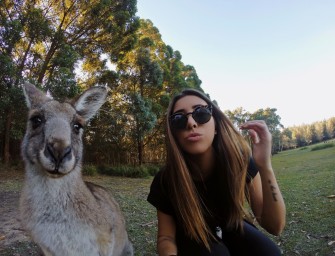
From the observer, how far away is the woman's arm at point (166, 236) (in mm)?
2564

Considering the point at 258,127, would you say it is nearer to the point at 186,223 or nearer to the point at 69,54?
the point at 186,223

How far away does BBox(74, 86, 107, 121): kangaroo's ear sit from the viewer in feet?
10.0

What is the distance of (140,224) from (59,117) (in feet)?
11.3

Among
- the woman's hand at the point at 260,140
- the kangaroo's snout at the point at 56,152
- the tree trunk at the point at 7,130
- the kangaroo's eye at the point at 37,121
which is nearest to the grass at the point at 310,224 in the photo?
the woman's hand at the point at 260,140

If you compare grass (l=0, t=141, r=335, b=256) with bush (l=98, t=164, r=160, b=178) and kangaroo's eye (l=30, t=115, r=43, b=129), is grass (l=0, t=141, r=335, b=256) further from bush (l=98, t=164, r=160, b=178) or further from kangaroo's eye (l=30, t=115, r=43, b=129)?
bush (l=98, t=164, r=160, b=178)

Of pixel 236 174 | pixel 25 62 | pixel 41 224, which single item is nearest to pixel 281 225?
pixel 236 174

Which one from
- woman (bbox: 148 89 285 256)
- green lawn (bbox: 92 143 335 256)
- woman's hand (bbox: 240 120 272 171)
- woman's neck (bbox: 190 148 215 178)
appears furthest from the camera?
green lawn (bbox: 92 143 335 256)

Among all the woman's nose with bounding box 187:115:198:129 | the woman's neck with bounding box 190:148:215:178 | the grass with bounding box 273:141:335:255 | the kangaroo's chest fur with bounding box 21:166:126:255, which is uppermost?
the woman's nose with bounding box 187:115:198:129

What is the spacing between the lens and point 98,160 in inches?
739

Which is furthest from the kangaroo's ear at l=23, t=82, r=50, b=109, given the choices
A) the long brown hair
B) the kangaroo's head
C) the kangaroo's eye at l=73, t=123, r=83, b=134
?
the long brown hair

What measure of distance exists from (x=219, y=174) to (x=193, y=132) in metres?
0.49

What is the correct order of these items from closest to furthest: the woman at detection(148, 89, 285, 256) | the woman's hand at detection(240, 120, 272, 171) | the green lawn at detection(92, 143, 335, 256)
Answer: the woman's hand at detection(240, 120, 272, 171) → the woman at detection(148, 89, 285, 256) → the green lawn at detection(92, 143, 335, 256)

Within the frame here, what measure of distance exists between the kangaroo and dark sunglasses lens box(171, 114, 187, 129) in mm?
831

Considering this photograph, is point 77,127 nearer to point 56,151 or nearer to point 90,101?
point 90,101
